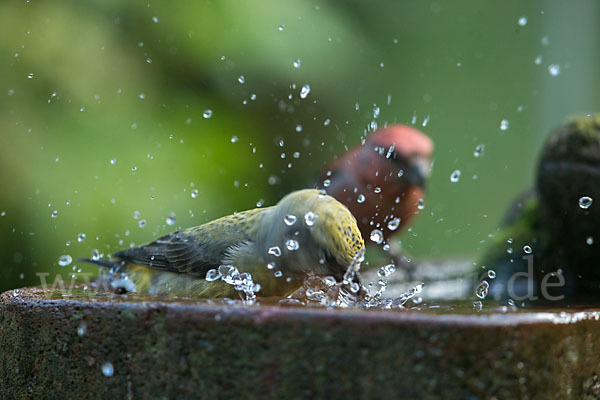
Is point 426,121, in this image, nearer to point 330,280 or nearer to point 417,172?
point 417,172

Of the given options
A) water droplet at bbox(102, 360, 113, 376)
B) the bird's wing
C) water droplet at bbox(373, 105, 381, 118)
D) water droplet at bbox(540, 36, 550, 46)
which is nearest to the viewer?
water droplet at bbox(102, 360, 113, 376)

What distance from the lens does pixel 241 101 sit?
276 inches

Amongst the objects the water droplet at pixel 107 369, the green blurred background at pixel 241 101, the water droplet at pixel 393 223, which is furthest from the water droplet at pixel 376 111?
the water droplet at pixel 107 369

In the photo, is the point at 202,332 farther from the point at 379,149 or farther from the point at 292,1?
the point at 292,1

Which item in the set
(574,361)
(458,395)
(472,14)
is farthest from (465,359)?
(472,14)

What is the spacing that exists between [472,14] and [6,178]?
23.9 ft

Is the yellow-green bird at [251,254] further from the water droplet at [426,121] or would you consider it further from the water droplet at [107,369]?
the water droplet at [426,121]

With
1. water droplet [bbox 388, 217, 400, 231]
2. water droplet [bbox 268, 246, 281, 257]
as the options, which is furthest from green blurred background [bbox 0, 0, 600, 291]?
water droplet [bbox 268, 246, 281, 257]

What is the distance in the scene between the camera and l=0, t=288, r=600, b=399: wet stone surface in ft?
6.18

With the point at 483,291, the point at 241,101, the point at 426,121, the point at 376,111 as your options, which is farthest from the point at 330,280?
the point at 426,121

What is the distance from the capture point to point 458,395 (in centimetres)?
188

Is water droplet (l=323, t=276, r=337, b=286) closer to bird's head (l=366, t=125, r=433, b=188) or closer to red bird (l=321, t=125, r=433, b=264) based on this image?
red bird (l=321, t=125, r=433, b=264)

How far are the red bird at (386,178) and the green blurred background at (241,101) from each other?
86 centimetres

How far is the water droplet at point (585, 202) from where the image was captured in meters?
3.68
